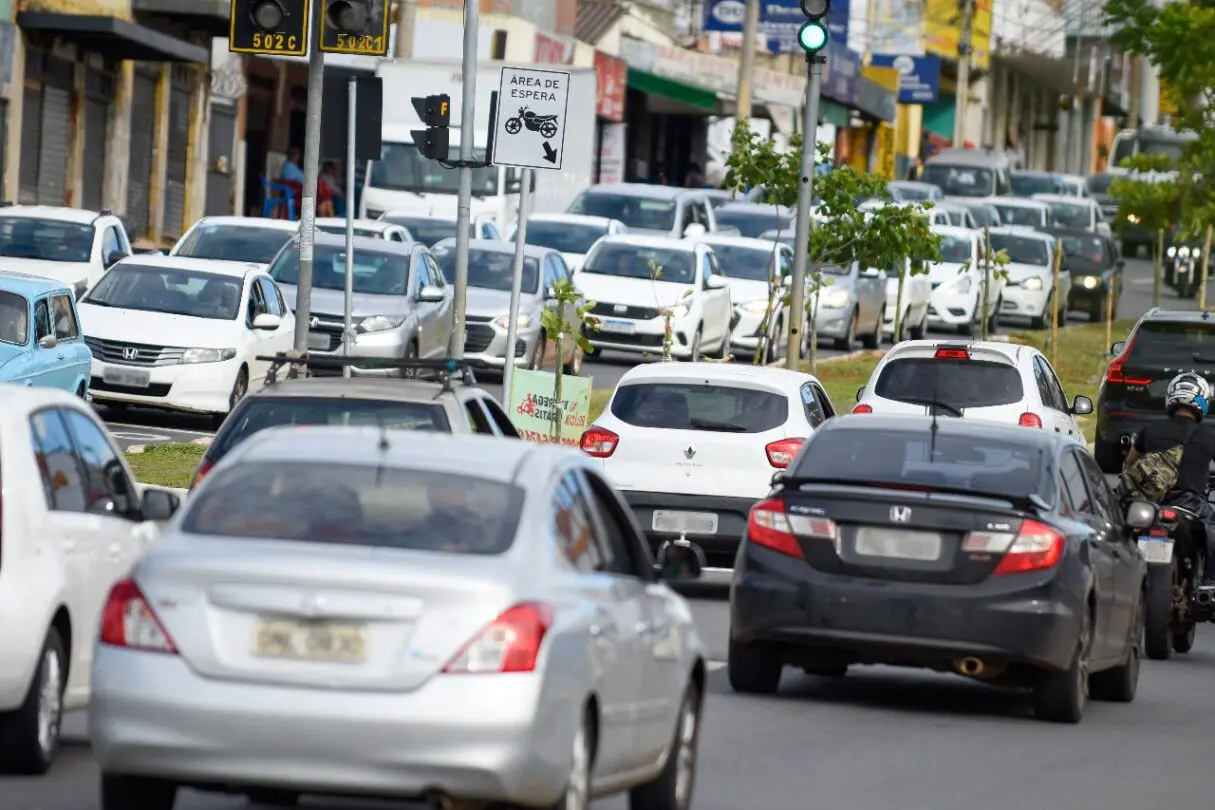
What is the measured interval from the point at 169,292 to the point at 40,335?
471 cm

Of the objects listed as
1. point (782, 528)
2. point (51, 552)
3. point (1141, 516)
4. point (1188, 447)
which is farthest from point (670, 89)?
point (51, 552)

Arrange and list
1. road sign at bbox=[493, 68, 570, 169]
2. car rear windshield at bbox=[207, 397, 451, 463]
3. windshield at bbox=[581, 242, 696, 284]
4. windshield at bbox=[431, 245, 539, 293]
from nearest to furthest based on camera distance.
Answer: car rear windshield at bbox=[207, 397, 451, 463]
road sign at bbox=[493, 68, 570, 169]
windshield at bbox=[431, 245, 539, 293]
windshield at bbox=[581, 242, 696, 284]

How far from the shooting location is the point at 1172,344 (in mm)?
26953

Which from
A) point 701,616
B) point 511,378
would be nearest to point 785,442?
point 701,616

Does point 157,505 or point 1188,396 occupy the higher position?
point 1188,396

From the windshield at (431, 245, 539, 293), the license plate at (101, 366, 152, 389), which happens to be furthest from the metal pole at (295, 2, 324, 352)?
the windshield at (431, 245, 539, 293)

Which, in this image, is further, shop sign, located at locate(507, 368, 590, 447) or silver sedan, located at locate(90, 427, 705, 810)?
shop sign, located at locate(507, 368, 590, 447)

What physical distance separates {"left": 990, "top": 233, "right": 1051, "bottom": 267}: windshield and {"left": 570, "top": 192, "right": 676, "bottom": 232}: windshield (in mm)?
8891

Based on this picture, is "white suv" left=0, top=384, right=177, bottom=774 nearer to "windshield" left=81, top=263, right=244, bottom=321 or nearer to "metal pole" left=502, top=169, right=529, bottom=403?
"metal pole" left=502, top=169, right=529, bottom=403

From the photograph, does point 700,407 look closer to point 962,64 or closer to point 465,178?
point 465,178

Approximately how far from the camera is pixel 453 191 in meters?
42.5

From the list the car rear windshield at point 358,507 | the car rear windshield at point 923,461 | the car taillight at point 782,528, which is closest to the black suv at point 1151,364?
the car rear windshield at point 923,461

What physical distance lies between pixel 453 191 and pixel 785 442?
2494 cm

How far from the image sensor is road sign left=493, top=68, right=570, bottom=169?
67.7 feet
